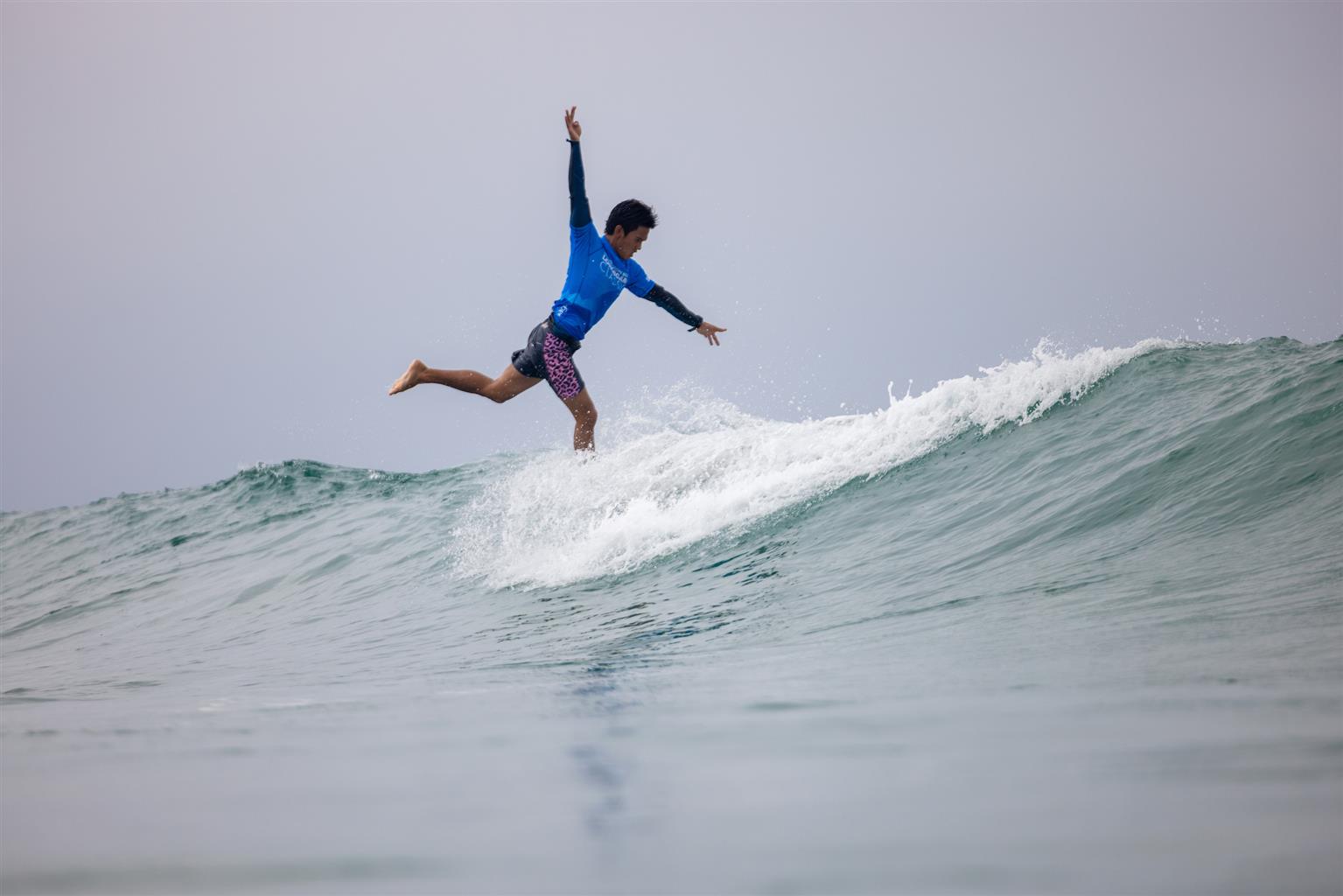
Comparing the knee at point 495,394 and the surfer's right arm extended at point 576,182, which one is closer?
the surfer's right arm extended at point 576,182

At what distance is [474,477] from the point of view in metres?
13.1

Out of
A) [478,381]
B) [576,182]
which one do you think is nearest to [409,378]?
[478,381]

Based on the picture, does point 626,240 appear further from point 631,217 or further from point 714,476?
point 714,476

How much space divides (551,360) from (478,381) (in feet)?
1.92

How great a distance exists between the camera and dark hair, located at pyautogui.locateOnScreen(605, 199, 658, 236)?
7379 mm

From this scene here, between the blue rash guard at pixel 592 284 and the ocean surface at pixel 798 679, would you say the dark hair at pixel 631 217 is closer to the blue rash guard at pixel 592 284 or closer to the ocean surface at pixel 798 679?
the blue rash guard at pixel 592 284

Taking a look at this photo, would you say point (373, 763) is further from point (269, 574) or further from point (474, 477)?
point (474, 477)

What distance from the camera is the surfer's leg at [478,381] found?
7.19 metres

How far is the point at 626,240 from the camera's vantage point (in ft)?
24.4

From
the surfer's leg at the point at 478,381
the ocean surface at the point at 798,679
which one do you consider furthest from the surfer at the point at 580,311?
the ocean surface at the point at 798,679

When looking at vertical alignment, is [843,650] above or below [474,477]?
below

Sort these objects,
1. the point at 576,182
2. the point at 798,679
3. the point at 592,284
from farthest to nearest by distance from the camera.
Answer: the point at 592,284 < the point at 576,182 < the point at 798,679

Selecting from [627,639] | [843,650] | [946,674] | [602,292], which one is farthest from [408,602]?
[946,674]

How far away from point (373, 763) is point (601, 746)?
0.44 m
